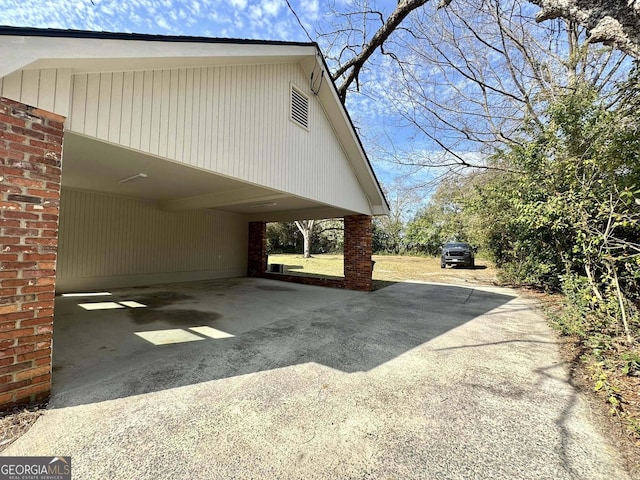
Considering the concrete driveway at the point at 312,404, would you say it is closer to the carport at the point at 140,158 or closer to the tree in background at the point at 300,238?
the carport at the point at 140,158

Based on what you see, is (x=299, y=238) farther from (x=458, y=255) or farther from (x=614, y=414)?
(x=614, y=414)

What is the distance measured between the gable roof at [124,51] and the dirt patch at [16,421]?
104 inches

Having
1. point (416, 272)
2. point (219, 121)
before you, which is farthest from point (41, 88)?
point (416, 272)

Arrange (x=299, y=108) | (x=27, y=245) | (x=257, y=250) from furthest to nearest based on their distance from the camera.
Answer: (x=257, y=250) < (x=299, y=108) < (x=27, y=245)

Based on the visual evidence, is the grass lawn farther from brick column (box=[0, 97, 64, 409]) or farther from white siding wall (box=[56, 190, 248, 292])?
brick column (box=[0, 97, 64, 409])

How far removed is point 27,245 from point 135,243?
7.56 meters

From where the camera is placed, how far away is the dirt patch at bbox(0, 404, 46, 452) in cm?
195

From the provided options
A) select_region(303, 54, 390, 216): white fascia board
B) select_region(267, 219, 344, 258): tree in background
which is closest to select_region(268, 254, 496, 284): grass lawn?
select_region(303, 54, 390, 216): white fascia board

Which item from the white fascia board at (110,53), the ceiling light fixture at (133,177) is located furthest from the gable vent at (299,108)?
the ceiling light fixture at (133,177)

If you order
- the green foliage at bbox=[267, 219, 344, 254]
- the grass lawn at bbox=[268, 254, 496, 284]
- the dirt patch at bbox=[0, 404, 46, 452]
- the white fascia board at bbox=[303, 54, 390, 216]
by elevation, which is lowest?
the dirt patch at bbox=[0, 404, 46, 452]

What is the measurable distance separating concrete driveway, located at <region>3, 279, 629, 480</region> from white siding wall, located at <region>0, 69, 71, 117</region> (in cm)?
262

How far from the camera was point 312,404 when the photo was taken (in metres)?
2.53

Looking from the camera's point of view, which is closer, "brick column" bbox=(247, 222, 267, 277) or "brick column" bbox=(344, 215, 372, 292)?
"brick column" bbox=(344, 215, 372, 292)

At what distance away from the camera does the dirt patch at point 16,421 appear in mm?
1950
